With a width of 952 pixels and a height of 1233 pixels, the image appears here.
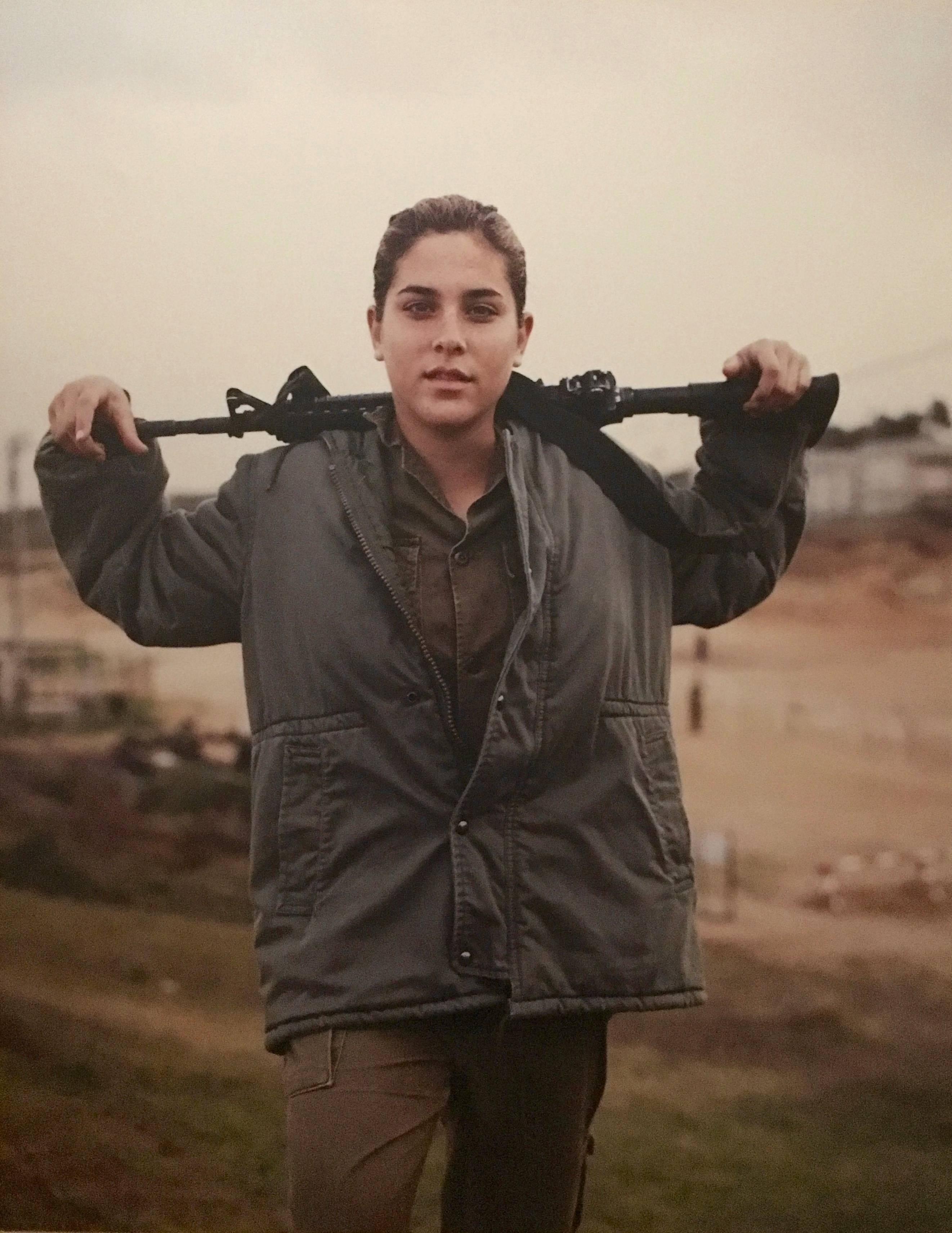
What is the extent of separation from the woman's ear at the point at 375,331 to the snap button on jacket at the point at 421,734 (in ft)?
0.40

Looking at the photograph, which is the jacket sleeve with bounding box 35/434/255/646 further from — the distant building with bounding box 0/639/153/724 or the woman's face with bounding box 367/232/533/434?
the distant building with bounding box 0/639/153/724

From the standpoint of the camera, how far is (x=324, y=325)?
1844 millimetres

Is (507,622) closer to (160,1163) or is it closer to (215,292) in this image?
(215,292)

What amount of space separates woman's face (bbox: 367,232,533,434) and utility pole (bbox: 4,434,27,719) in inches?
25.5

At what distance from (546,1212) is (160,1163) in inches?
24.2

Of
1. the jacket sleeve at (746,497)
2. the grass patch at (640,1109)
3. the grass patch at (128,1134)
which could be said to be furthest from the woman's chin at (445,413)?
the grass patch at (128,1134)

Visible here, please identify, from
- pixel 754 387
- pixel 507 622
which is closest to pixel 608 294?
pixel 754 387

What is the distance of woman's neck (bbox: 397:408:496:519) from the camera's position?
5.20ft

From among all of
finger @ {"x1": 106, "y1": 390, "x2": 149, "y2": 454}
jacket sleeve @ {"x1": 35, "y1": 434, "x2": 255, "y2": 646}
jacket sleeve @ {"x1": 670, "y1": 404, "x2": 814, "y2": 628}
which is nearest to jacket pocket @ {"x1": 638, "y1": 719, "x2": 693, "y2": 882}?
jacket sleeve @ {"x1": 670, "y1": 404, "x2": 814, "y2": 628}

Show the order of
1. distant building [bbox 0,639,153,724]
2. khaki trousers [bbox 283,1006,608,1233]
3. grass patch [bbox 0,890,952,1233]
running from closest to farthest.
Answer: khaki trousers [bbox 283,1006,608,1233], grass patch [bbox 0,890,952,1233], distant building [bbox 0,639,153,724]

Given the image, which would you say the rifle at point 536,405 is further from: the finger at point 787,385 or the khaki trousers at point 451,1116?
the khaki trousers at point 451,1116

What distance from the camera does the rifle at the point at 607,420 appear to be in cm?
160

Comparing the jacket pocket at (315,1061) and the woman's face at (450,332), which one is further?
the woman's face at (450,332)

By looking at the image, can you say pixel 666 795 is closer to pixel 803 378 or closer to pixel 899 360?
pixel 803 378
